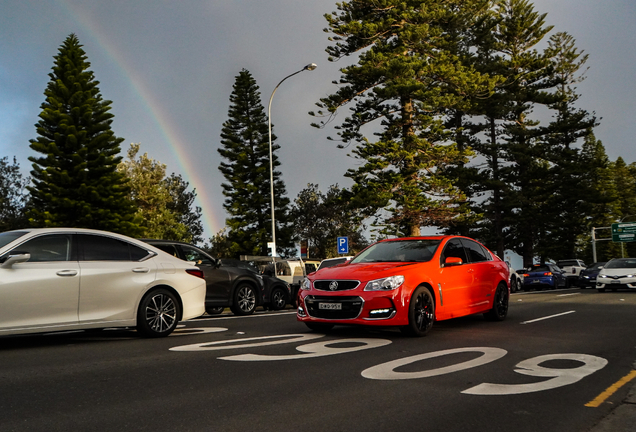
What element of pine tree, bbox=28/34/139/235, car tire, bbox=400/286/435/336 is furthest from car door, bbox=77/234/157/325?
pine tree, bbox=28/34/139/235

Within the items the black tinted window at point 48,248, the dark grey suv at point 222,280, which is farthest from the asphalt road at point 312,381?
the dark grey suv at point 222,280

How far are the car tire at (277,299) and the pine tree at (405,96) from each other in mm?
16862

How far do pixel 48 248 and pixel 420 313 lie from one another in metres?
5.30

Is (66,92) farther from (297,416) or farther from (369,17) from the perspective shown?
(297,416)

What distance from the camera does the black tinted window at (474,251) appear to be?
10.4 m

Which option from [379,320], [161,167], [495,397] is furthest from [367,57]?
[161,167]

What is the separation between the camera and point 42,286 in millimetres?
7188

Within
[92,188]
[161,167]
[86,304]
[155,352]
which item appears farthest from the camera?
[161,167]

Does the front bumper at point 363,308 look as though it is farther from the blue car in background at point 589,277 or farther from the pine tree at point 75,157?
the pine tree at point 75,157

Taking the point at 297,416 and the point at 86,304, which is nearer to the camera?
the point at 297,416

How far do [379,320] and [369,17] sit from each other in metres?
28.8

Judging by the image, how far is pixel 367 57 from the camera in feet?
106

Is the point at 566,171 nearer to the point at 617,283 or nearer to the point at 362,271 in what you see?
the point at 617,283

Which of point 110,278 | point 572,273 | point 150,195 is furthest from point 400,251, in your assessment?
point 150,195
